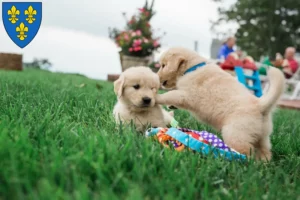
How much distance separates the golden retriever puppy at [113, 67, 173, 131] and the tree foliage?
80.9 ft

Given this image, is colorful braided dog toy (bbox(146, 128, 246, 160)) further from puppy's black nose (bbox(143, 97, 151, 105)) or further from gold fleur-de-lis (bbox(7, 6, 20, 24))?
gold fleur-de-lis (bbox(7, 6, 20, 24))

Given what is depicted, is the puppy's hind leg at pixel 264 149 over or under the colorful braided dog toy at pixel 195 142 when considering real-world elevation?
under

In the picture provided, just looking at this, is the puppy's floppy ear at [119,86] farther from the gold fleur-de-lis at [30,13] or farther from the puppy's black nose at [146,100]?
the gold fleur-de-lis at [30,13]

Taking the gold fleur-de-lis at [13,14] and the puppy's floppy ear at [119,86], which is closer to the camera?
the puppy's floppy ear at [119,86]

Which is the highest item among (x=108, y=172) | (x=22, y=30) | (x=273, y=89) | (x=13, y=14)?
(x=13, y=14)

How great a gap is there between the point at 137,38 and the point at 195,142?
1070 centimetres

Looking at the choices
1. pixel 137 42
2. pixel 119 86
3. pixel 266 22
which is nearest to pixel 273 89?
pixel 119 86

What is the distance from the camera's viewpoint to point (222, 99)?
2910 mm

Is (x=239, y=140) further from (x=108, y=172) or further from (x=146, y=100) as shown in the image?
(x=108, y=172)

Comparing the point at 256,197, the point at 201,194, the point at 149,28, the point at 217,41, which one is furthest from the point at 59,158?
the point at 217,41

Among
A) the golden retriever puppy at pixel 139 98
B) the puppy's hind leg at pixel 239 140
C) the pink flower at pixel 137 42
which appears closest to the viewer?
the puppy's hind leg at pixel 239 140

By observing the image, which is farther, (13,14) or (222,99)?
(13,14)

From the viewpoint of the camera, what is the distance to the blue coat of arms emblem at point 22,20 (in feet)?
11.6

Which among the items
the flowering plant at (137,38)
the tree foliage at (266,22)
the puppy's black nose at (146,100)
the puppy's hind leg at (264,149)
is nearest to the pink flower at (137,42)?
the flowering plant at (137,38)
